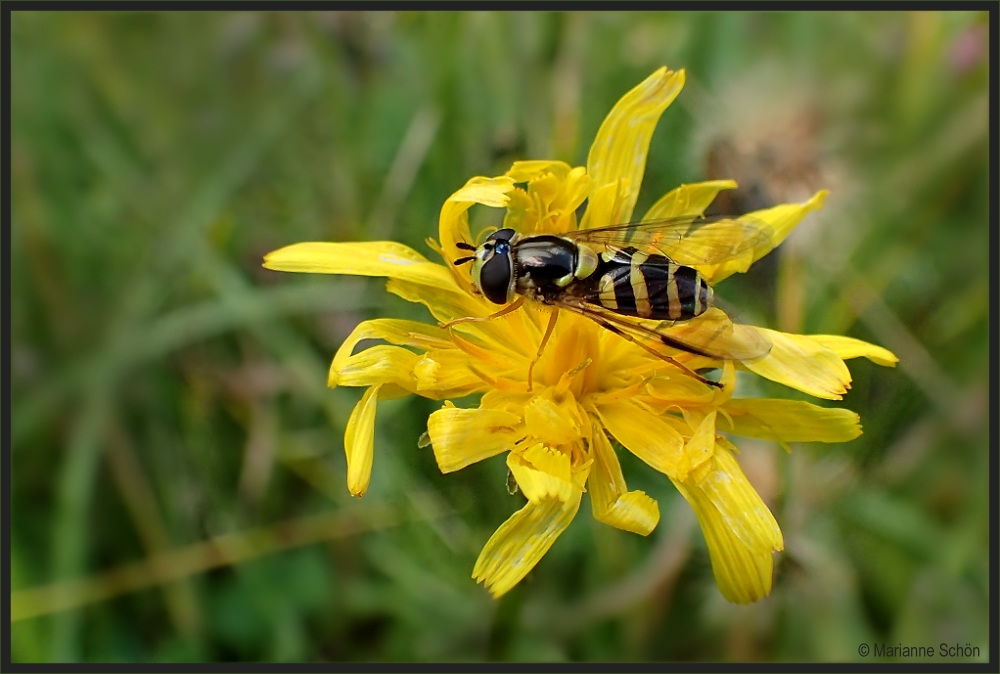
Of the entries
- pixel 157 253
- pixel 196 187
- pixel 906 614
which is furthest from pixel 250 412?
pixel 906 614

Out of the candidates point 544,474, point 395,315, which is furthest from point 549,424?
point 395,315

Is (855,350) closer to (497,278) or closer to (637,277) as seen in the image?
(637,277)

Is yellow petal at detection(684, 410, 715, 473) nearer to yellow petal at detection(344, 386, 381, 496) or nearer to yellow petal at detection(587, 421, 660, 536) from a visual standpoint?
yellow petal at detection(587, 421, 660, 536)

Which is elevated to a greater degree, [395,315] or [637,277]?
[637,277]

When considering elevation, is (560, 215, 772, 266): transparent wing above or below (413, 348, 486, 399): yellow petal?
above

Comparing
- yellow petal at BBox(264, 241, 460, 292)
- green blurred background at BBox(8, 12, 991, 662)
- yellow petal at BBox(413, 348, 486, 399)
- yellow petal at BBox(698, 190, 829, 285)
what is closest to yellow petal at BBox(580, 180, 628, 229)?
yellow petal at BBox(698, 190, 829, 285)

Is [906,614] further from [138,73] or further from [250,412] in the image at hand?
[138,73]
